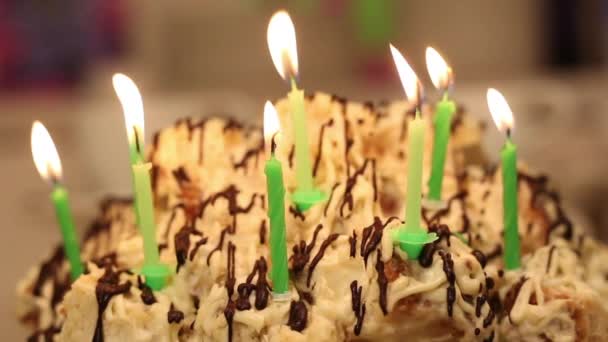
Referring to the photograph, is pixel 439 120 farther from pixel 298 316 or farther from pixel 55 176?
pixel 55 176

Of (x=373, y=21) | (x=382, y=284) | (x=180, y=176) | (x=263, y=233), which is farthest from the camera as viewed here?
(x=373, y=21)

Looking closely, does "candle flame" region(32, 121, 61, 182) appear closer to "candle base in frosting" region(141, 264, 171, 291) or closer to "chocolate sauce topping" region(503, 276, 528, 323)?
"candle base in frosting" region(141, 264, 171, 291)

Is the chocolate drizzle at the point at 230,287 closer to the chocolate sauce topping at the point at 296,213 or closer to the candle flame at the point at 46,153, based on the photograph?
the chocolate sauce topping at the point at 296,213

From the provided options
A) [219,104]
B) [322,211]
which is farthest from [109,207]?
[219,104]

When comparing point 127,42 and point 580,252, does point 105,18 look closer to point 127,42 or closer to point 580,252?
point 127,42

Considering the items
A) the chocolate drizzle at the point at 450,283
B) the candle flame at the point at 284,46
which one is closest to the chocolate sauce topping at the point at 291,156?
the candle flame at the point at 284,46

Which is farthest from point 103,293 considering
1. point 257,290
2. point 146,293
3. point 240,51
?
point 240,51

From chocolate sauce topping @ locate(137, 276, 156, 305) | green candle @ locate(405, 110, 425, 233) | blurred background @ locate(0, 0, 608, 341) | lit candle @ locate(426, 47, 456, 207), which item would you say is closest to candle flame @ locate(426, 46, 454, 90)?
lit candle @ locate(426, 47, 456, 207)
